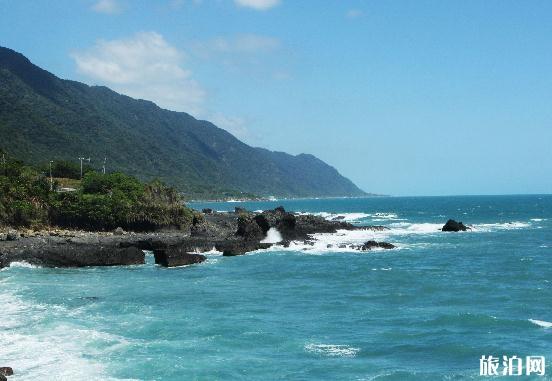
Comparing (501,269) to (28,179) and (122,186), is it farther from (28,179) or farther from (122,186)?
(28,179)

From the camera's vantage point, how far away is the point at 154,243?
50094mm

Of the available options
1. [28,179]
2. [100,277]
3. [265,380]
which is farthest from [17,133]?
[265,380]

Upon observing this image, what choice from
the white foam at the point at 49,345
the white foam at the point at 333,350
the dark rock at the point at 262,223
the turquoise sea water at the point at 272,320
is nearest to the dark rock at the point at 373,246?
the dark rock at the point at 262,223

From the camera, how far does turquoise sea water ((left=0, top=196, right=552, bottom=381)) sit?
17.0 meters

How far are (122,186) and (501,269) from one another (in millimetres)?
50522

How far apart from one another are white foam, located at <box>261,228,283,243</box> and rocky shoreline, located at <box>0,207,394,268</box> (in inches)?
9.5

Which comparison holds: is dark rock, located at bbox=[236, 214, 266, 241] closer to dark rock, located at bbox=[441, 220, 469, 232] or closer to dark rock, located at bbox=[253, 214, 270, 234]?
dark rock, located at bbox=[253, 214, 270, 234]

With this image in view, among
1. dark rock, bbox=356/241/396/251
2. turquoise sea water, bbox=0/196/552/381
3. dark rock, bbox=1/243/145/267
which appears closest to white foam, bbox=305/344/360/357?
turquoise sea water, bbox=0/196/552/381

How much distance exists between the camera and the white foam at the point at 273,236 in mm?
61447

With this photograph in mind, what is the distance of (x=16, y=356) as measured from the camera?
17594mm

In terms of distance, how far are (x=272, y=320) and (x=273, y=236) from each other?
39220mm

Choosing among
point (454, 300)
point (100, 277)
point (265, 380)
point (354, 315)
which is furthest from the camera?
point (100, 277)

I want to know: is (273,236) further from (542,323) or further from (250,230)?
(542,323)

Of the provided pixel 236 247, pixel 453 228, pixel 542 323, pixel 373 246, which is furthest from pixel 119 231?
pixel 542 323
